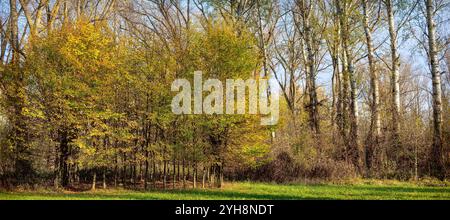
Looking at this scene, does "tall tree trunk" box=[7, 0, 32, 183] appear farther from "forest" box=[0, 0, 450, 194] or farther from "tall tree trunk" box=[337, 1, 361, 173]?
"tall tree trunk" box=[337, 1, 361, 173]

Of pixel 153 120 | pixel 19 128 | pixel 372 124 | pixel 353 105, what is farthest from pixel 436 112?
pixel 19 128

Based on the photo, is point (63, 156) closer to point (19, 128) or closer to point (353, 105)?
point (19, 128)

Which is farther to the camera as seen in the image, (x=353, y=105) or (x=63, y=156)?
(x=353, y=105)

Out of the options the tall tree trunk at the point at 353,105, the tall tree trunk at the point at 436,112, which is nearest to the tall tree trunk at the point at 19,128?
the tall tree trunk at the point at 353,105

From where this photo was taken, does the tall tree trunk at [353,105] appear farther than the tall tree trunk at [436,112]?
Yes

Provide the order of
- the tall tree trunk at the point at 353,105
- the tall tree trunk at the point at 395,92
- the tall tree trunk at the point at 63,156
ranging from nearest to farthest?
the tall tree trunk at the point at 63,156 < the tall tree trunk at the point at 395,92 < the tall tree trunk at the point at 353,105

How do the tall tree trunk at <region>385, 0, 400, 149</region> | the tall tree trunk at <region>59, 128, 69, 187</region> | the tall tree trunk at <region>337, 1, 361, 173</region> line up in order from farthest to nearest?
the tall tree trunk at <region>337, 1, 361, 173</region> → the tall tree trunk at <region>385, 0, 400, 149</region> → the tall tree trunk at <region>59, 128, 69, 187</region>

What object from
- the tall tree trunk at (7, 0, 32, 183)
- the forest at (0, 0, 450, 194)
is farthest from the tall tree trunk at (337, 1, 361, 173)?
the tall tree trunk at (7, 0, 32, 183)

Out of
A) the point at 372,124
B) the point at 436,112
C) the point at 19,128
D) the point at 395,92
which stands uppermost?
the point at 395,92

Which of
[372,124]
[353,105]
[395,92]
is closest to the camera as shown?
[395,92]

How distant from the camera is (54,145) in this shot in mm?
19656

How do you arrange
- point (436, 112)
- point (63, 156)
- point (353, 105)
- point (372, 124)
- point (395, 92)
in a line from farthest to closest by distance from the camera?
point (353, 105) → point (372, 124) → point (395, 92) → point (63, 156) → point (436, 112)

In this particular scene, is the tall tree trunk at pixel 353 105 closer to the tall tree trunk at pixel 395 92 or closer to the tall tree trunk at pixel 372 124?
the tall tree trunk at pixel 372 124

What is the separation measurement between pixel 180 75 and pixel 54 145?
707cm
